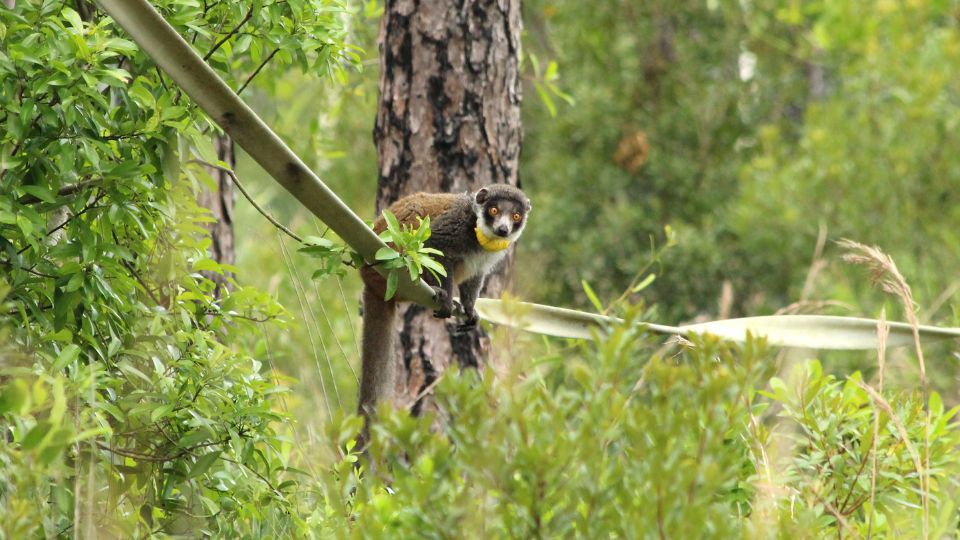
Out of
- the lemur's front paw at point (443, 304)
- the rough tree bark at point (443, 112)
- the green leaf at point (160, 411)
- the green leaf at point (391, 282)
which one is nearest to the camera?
the green leaf at point (160, 411)

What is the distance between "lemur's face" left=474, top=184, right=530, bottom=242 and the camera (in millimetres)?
4590

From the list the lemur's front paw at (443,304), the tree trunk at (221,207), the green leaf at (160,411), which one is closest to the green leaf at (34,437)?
the green leaf at (160,411)

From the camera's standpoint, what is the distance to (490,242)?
4.66 m

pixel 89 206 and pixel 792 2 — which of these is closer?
pixel 89 206

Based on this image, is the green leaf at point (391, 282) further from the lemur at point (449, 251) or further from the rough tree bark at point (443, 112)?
the rough tree bark at point (443, 112)

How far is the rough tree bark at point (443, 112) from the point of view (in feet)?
16.5

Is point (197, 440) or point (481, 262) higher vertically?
point (481, 262)

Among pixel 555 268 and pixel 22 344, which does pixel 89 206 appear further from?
pixel 555 268

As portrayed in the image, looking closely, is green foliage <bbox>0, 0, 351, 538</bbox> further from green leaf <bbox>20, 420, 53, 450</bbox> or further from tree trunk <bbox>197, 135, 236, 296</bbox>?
tree trunk <bbox>197, 135, 236, 296</bbox>

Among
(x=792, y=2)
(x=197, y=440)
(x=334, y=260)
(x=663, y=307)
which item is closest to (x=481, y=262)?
(x=334, y=260)

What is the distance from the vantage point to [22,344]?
280 cm

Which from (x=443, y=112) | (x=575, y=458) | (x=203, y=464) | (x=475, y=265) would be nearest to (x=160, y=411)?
(x=203, y=464)

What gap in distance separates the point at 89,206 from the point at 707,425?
65.2 inches

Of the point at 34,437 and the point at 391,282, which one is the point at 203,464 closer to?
the point at 391,282
